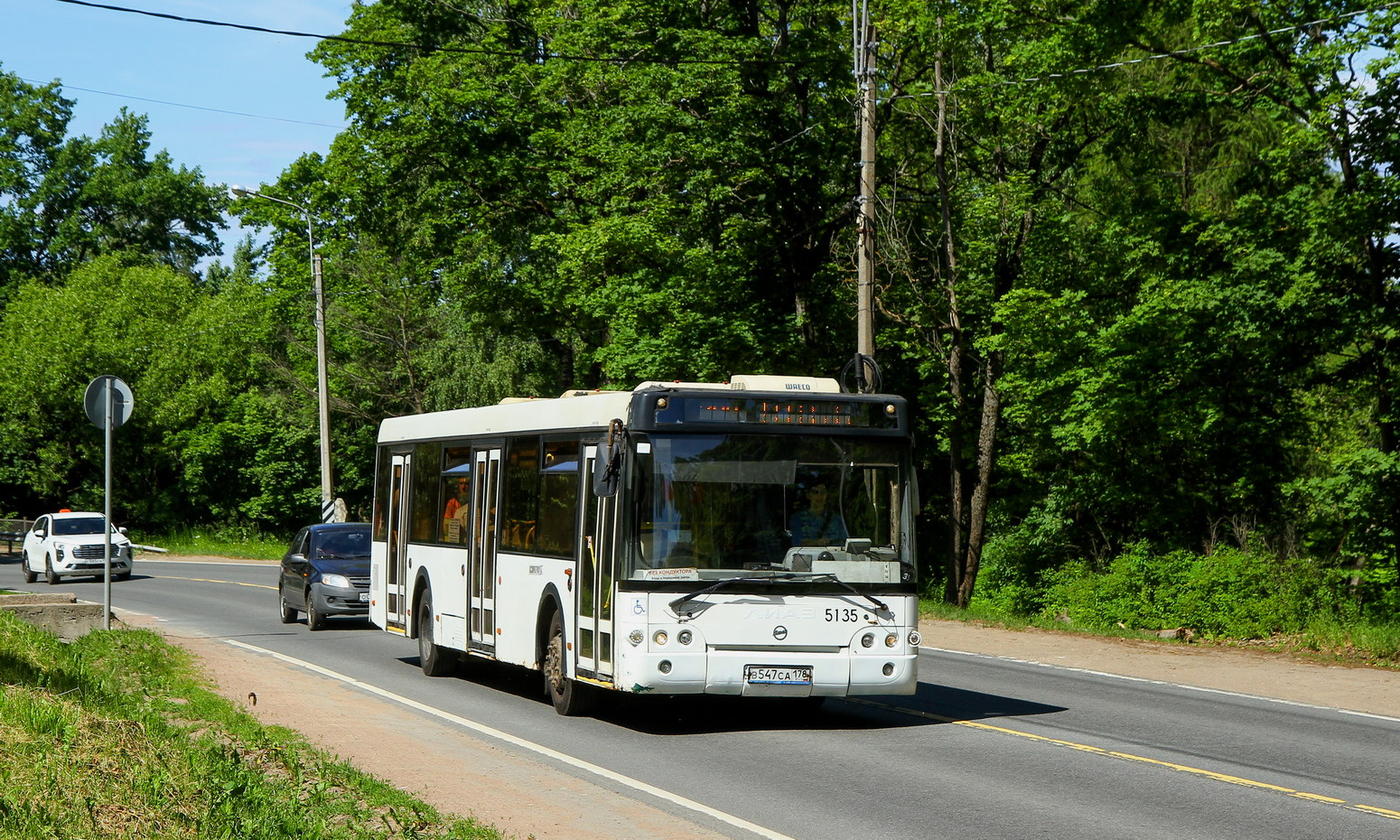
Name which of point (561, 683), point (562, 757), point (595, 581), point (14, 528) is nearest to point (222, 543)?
point (14, 528)

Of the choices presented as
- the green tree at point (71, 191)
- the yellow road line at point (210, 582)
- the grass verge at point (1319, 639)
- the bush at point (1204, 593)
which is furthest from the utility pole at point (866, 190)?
the green tree at point (71, 191)

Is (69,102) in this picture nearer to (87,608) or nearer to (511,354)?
(511,354)

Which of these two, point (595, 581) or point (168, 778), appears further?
point (595, 581)

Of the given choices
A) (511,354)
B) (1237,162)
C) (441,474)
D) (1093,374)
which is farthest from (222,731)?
(511,354)

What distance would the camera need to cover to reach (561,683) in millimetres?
13977

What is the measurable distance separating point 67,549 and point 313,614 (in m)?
17.4

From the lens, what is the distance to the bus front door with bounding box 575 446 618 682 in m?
12.7

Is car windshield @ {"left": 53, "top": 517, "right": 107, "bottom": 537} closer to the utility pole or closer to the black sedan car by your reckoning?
the black sedan car

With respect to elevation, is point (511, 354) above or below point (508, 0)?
below

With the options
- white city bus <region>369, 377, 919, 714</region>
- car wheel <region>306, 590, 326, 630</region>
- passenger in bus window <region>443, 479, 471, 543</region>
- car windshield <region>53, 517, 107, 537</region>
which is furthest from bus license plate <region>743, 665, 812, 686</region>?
car windshield <region>53, 517, 107, 537</region>

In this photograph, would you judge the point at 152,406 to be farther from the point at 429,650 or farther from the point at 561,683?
the point at 561,683

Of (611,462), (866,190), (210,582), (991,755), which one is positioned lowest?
(210,582)

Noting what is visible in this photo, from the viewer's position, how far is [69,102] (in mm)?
79125

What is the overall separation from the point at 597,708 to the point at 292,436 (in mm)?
47476
